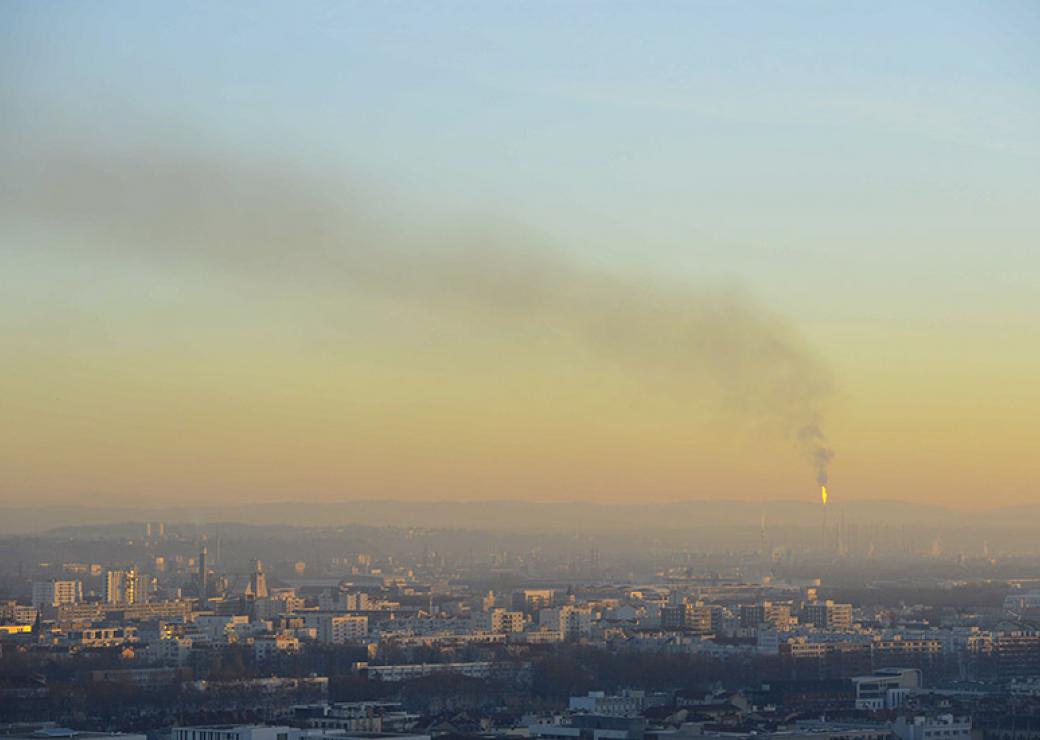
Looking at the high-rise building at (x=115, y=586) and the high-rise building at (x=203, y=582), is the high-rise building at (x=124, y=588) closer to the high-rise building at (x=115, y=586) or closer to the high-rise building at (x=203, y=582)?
the high-rise building at (x=115, y=586)

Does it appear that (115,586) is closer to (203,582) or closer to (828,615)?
(203,582)

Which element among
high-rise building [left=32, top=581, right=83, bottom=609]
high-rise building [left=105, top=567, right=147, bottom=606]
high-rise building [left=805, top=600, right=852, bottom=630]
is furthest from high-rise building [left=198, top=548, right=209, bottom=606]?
high-rise building [left=805, top=600, right=852, bottom=630]

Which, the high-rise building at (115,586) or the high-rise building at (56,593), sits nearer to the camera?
the high-rise building at (56,593)

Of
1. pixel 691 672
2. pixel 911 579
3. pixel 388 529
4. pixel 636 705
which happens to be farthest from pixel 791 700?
pixel 388 529

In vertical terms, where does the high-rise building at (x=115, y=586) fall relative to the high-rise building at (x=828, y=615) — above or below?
above

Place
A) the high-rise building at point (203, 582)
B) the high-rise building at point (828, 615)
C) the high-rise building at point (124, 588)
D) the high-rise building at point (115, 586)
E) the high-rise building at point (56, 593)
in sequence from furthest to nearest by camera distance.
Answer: the high-rise building at point (203, 582)
the high-rise building at point (115, 586)
the high-rise building at point (124, 588)
the high-rise building at point (56, 593)
the high-rise building at point (828, 615)

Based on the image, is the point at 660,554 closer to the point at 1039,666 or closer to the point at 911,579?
the point at 911,579

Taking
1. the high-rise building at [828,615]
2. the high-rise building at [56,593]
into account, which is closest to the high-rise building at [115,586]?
the high-rise building at [56,593]

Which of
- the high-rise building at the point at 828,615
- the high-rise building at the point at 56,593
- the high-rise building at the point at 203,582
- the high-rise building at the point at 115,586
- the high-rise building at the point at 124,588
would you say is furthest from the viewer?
the high-rise building at the point at 203,582

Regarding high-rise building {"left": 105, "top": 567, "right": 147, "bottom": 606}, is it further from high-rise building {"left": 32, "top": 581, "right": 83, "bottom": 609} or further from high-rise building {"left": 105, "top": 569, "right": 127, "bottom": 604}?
high-rise building {"left": 32, "top": 581, "right": 83, "bottom": 609}

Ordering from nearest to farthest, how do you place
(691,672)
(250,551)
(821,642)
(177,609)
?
1. (691,672)
2. (821,642)
3. (177,609)
4. (250,551)

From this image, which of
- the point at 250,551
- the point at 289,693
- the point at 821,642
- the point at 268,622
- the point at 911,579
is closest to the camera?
the point at 289,693
